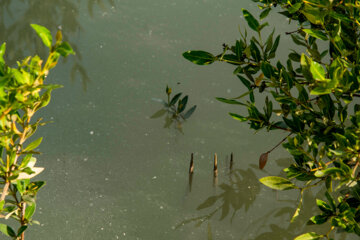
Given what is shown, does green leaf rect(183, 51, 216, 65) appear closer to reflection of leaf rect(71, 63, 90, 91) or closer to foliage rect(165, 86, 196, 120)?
foliage rect(165, 86, 196, 120)

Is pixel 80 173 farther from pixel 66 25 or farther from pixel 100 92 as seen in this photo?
pixel 66 25

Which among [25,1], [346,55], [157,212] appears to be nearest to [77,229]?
[157,212]

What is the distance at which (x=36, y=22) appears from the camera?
2.76 meters

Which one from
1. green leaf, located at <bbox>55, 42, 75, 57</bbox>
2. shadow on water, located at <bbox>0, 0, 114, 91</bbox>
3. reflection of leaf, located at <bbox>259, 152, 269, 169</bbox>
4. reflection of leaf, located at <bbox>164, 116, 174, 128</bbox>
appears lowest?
reflection of leaf, located at <bbox>164, 116, 174, 128</bbox>

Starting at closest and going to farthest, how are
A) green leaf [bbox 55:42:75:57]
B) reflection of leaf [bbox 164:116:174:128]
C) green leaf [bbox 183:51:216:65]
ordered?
green leaf [bbox 55:42:75:57], green leaf [bbox 183:51:216:65], reflection of leaf [bbox 164:116:174:128]

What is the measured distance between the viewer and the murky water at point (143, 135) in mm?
1948

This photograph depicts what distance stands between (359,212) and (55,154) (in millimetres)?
1307

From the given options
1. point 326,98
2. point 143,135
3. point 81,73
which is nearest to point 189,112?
point 143,135

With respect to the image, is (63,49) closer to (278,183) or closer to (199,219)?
(278,183)

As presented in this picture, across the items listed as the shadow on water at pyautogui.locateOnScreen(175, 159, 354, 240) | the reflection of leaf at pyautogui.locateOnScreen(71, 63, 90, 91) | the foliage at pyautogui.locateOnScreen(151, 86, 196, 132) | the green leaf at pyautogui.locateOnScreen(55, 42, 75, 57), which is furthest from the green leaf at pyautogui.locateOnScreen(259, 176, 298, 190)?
the reflection of leaf at pyautogui.locateOnScreen(71, 63, 90, 91)

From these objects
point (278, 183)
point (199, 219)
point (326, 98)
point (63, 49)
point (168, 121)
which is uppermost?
point (63, 49)

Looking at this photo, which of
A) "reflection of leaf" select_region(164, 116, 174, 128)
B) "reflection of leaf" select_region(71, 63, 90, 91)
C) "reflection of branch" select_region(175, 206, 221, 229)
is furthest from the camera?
"reflection of leaf" select_region(71, 63, 90, 91)

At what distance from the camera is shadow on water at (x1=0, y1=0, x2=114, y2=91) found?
8.50 feet

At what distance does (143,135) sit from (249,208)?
58cm
